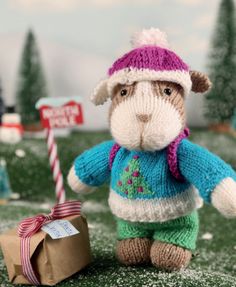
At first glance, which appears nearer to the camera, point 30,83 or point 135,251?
point 135,251

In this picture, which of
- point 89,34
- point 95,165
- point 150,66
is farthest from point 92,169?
point 89,34

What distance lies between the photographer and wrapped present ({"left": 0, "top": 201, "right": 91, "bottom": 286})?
1890 mm

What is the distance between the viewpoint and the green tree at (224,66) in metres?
5.44

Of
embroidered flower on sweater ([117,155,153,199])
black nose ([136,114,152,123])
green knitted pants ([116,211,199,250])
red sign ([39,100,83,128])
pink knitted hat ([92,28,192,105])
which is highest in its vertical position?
pink knitted hat ([92,28,192,105])

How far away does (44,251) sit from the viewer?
1889mm

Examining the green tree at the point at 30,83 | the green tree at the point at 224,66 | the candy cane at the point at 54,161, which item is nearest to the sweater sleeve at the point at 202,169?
the candy cane at the point at 54,161

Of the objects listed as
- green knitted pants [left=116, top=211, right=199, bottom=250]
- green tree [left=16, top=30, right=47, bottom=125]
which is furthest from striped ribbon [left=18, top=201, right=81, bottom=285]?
green tree [left=16, top=30, right=47, bottom=125]

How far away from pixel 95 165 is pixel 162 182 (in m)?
0.32

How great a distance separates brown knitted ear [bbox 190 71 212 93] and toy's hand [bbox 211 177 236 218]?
0.38 metres

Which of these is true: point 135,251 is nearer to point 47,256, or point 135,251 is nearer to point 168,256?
point 168,256

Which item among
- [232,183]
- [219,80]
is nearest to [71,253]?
[232,183]

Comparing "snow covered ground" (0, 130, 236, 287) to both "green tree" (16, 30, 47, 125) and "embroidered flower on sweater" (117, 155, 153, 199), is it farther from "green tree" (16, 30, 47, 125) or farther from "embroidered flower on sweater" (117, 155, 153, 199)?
"green tree" (16, 30, 47, 125)

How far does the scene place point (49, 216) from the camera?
2.04 meters

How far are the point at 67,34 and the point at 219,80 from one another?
5.56 ft
